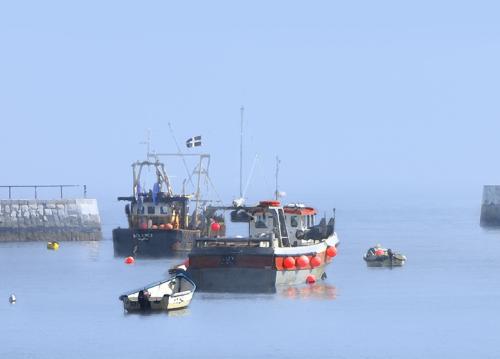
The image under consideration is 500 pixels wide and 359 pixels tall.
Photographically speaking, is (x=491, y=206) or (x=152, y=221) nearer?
(x=152, y=221)

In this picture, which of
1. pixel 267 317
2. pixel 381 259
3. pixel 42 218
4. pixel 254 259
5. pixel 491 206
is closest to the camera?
pixel 267 317

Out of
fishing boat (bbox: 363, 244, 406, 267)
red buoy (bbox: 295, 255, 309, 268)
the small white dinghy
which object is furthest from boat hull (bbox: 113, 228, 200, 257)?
the small white dinghy

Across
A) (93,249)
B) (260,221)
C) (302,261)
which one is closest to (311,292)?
(302,261)

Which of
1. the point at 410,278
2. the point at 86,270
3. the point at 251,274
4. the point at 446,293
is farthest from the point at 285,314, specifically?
the point at 86,270

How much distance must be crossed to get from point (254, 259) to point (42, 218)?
5085 cm

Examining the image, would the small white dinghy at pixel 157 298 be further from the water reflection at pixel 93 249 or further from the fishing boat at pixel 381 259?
the water reflection at pixel 93 249

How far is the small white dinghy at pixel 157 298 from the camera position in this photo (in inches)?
2980

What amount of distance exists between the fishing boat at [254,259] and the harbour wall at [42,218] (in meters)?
43.0

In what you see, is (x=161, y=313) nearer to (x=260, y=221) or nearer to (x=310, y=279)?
(x=260, y=221)

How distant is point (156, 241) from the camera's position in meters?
113

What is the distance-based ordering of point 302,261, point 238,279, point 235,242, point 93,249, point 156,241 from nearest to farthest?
point 238,279 → point 235,242 → point 302,261 → point 156,241 → point 93,249

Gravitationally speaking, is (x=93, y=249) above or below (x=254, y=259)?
below

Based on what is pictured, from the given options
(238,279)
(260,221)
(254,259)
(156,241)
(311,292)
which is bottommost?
(311,292)

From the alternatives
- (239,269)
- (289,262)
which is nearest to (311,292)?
(289,262)
